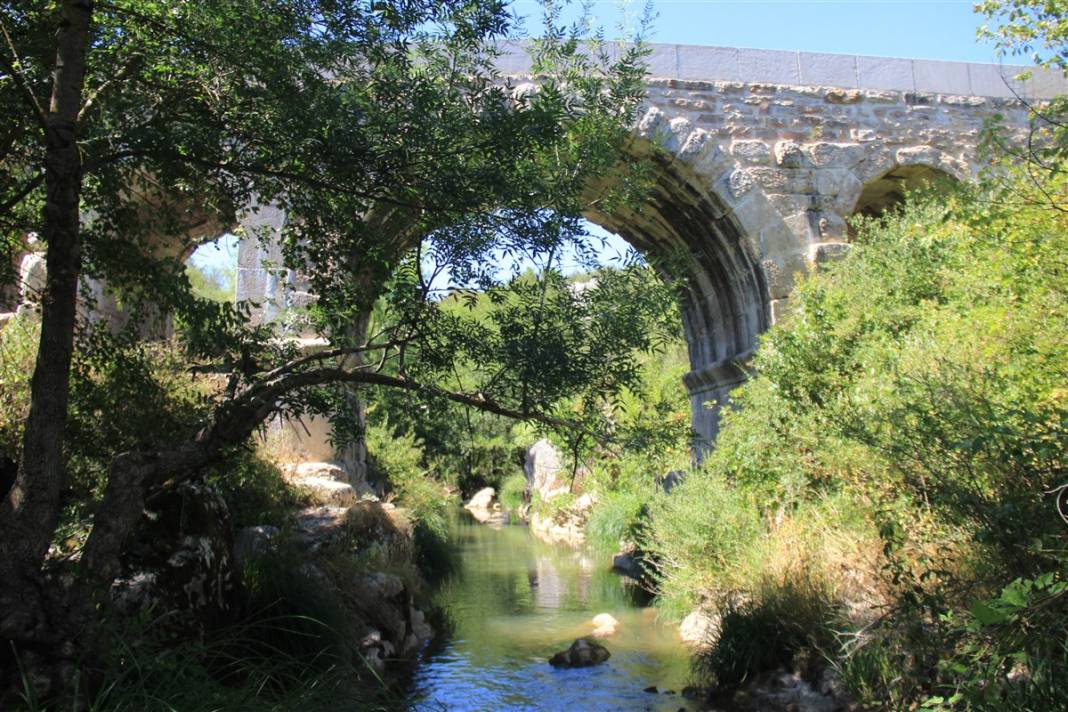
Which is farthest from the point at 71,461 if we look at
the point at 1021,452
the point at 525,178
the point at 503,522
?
the point at 503,522

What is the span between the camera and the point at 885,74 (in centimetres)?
854

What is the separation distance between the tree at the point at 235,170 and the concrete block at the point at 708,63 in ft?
13.9

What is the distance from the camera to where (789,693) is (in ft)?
16.1

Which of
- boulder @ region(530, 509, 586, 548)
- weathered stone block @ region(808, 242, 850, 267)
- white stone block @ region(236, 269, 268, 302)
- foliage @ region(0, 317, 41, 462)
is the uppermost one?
weathered stone block @ region(808, 242, 850, 267)

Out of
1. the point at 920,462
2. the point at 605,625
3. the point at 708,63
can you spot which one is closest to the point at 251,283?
the point at 605,625

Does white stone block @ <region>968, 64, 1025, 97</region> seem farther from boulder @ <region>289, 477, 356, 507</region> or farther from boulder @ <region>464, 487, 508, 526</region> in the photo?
boulder @ <region>464, 487, 508, 526</region>

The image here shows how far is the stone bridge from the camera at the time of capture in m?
7.96

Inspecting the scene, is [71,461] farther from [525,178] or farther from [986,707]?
[986,707]

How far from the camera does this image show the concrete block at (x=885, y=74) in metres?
8.48

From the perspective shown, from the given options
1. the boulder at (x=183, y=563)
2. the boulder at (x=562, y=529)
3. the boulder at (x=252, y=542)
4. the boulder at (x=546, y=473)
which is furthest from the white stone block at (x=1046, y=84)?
the boulder at (x=546, y=473)

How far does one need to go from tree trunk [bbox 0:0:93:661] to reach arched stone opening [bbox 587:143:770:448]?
5.37 m

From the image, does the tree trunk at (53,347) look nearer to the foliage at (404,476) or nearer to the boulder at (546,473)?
the foliage at (404,476)

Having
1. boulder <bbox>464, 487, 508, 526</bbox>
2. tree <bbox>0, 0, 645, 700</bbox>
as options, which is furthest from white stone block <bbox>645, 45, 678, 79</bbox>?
boulder <bbox>464, 487, 508, 526</bbox>

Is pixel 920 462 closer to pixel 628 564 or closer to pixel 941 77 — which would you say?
pixel 941 77
